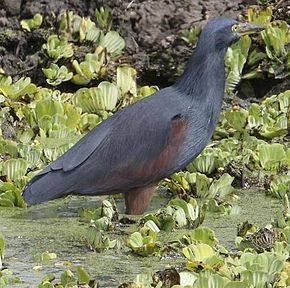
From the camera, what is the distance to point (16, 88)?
8.19m

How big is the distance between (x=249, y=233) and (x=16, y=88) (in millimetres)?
3324

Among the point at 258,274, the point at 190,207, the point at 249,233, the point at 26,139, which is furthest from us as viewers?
the point at 26,139

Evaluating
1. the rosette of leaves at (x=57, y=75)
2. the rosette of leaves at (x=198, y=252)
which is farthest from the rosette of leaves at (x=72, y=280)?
the rosette of leaves at (x=57, y=75)

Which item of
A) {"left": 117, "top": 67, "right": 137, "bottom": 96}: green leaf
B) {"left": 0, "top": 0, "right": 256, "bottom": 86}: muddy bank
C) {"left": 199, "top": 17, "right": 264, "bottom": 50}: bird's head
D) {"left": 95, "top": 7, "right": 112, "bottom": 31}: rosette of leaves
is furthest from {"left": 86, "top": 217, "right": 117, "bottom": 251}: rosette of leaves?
{"left": 95, "top": 7, "right": 112, "bottom": 31}: rosette of leaves

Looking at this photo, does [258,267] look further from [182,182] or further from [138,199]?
[182,182]

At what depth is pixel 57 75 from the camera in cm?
856

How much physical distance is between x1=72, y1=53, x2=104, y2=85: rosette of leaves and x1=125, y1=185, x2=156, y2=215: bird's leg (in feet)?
8.66

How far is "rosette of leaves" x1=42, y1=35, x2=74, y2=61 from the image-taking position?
28.6 feet

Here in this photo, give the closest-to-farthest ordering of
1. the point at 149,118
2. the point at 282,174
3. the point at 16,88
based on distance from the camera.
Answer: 1. the point at 149,118
2. the point at 282,174
3. the point at 16,88

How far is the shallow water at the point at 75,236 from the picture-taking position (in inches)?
196

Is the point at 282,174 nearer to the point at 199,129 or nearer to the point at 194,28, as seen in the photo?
the point at 199,129

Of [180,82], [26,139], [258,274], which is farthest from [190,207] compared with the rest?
[26,139]

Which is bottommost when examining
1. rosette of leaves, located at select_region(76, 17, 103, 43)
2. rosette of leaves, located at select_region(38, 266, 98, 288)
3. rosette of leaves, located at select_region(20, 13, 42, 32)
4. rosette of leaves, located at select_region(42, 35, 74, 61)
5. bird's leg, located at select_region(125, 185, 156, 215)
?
rosette of leaves, located at select_region(38, 266, 98, 288)

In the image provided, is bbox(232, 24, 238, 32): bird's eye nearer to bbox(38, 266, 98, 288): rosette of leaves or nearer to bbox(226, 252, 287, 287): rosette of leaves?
bbox(226, 252, 287, 287): rosette of leaves
